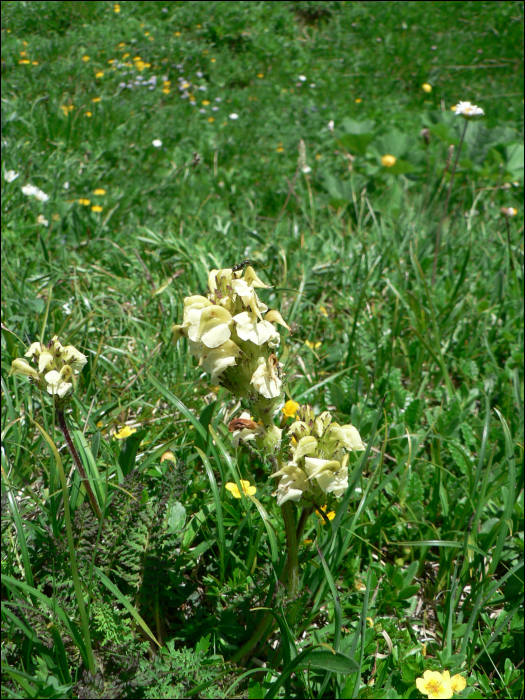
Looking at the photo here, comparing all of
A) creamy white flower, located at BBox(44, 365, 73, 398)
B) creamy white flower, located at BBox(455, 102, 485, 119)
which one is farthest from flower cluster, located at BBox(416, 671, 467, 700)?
creamy white flower, located at BBox(455, 102, 485, 119)

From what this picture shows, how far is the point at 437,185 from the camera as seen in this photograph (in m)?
3.71

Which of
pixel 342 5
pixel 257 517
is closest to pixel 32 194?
pixel 257 517

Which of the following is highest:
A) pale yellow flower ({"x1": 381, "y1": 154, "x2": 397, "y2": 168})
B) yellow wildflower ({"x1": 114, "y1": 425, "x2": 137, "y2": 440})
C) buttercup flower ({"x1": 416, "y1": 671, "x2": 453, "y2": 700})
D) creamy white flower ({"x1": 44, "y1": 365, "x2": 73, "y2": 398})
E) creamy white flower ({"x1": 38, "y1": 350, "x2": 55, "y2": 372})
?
creamy white flower ({"x1": 38, "y1": 350, "x2": 55, "y2": 372})

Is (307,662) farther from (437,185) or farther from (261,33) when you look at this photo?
(261,33)

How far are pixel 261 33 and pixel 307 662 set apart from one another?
22.9 feet

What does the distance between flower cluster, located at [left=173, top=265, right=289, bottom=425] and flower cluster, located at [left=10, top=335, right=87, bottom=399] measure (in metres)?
0.28

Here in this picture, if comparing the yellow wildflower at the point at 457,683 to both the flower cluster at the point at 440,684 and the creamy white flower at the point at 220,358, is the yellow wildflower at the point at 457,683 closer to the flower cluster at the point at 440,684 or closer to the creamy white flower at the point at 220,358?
the flower cluster at the point at 440,684

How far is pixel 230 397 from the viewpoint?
1.77 metres

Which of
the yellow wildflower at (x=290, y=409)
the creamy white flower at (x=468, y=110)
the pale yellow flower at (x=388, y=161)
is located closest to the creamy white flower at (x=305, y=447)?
the yellow wildflower at (x=290, y=409)

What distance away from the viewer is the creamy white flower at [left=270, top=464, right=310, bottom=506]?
1059mm

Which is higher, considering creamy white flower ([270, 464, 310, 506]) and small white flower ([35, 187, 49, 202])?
creamy white flower ([270, 464, 310, 506])

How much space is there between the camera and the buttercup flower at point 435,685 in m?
1.22

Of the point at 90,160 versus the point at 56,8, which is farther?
the point at 56,8

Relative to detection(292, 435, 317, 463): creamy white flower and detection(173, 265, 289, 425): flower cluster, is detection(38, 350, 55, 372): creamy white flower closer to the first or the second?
detection(173, 265, 289, 425): flower cluster
